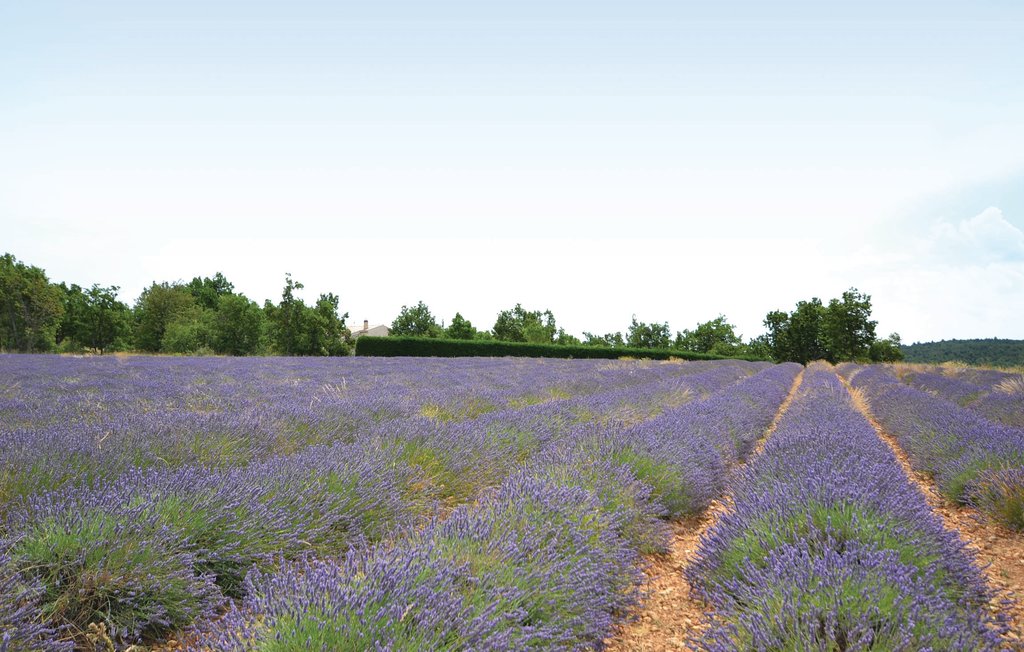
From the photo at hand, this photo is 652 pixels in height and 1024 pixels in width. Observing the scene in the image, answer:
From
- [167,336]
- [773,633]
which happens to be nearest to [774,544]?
[773,633]

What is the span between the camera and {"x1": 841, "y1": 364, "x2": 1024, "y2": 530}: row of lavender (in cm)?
365

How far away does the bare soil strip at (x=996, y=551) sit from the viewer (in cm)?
220

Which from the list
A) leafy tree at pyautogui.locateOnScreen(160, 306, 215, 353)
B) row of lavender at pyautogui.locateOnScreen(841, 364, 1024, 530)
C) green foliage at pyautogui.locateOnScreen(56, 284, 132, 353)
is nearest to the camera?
row of lavender at pyautogui.locateOnScreen(841, 364, 1024, 530)

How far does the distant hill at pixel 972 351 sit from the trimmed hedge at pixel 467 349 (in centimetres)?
2232

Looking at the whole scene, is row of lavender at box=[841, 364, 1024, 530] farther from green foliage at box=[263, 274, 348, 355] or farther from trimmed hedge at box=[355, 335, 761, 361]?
green foliage at box=[263, 274, 348, 355]

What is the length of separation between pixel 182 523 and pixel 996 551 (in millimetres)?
4515

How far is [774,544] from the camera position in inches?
91.7

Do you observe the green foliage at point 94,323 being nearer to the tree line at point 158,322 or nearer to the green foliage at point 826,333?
the tree line at point 158,322

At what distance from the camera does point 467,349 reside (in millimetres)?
33438

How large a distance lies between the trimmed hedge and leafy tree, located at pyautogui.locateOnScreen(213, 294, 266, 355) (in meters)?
8.48

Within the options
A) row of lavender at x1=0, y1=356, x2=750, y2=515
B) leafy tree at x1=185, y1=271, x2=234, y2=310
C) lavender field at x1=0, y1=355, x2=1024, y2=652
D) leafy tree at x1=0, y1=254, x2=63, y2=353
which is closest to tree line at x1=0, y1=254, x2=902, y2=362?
leafy tree at x1=0, y1=254, x2=63, y2=353

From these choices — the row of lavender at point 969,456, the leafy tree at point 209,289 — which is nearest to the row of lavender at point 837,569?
the row of lavender at point 969,456

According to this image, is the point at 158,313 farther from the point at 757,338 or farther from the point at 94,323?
the point at 757,338

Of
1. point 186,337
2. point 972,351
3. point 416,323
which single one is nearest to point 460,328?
point 416,323
